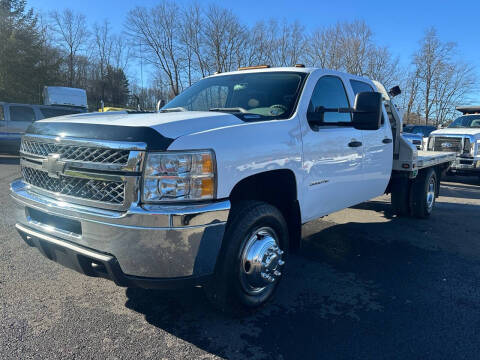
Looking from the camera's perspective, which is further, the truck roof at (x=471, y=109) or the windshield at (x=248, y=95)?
the truck roof at (x=471, y=109)

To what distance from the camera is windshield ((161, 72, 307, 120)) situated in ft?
10.7

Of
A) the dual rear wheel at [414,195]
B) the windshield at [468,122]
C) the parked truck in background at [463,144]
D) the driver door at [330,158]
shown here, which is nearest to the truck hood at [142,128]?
the driver door at [330,158]

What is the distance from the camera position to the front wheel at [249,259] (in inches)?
99.2

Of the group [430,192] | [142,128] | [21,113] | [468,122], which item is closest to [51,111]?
[21,113]

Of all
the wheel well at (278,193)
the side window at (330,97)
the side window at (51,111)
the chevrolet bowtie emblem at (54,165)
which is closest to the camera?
the chevrolet bowtie emblem at (54,165)

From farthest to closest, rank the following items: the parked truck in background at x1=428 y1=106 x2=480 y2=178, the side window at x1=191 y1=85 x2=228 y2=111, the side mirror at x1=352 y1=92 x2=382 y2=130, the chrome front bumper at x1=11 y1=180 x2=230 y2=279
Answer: the parked truck in background at x1=428 y1=106 x2=480 y2=178 → the side window at x1=191 y1=85 x2=228 y2=111 → the side mirror at x1=352 y1=92 x2=382 y2=130 → the chrome front bumper at x1=11 y1=180 x2=230 y2=279

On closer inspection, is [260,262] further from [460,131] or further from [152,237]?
[460,131]

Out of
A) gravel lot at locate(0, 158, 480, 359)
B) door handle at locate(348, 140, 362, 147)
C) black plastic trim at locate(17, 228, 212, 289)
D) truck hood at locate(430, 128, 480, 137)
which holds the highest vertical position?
truck hood at locate(430, 128, 480, 137)

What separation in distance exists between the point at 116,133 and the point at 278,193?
1.46 metres

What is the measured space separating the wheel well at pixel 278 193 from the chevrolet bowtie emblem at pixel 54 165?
3.97 feet

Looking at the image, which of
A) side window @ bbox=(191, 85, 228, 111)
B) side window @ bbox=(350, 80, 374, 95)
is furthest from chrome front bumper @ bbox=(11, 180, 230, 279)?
side window @ bbox=(350, 80, 374, 95)

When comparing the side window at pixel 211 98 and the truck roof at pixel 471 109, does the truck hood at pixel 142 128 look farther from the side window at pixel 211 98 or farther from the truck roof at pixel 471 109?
the truck roof at pixel 471 109

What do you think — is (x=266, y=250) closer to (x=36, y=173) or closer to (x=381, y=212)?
(x=36, y=173)

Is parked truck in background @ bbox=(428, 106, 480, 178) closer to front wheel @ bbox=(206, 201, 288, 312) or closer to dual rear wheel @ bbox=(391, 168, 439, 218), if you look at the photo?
dual rear wheel @ bbox=(391, 168, 439, 218)
